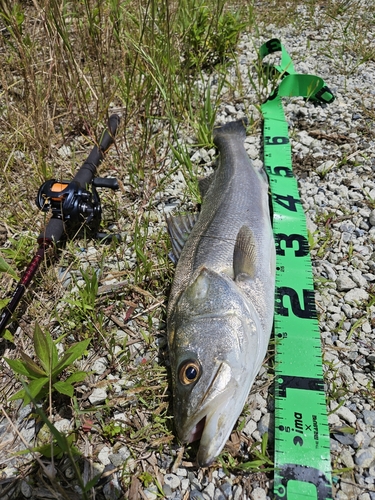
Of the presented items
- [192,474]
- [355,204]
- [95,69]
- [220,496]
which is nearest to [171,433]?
[192,474]

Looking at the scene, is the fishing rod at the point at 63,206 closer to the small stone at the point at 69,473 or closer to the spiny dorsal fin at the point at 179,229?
the spiny dorsal fin at the point at 179,229

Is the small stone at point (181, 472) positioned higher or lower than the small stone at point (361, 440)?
lower

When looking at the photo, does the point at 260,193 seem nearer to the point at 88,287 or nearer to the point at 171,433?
the point at 88,287

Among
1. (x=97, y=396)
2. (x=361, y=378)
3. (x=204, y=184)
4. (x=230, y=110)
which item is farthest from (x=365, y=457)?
(x=230, y=110)

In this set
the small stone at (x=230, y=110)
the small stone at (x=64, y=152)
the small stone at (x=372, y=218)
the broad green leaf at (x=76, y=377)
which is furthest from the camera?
the small stone at (x=230, y=110)

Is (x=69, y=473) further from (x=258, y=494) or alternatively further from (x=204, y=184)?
(x=204, y=184)

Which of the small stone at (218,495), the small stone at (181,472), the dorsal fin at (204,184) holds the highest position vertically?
the dorsal fin at (204,184)

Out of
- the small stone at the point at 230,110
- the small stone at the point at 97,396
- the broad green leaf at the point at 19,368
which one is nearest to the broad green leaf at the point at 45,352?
the broad green leaf at the point at 19,368

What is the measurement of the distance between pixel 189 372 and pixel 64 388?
2.59ft

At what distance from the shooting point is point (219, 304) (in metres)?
2.52

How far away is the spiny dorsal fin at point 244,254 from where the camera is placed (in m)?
2.80

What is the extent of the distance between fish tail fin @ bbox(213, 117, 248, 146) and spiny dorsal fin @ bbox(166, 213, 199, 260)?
4.10 feet

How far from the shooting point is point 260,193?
3.54 metres

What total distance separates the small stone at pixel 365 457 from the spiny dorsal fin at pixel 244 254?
130 cm
